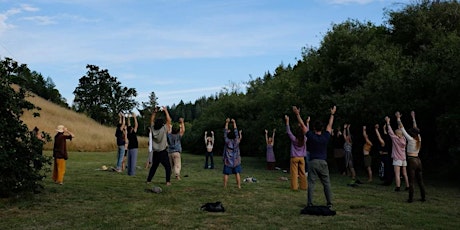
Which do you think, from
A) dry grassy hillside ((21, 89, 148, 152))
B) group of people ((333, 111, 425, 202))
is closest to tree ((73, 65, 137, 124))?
dry grassy hillside ((21, 89, 148, 152))

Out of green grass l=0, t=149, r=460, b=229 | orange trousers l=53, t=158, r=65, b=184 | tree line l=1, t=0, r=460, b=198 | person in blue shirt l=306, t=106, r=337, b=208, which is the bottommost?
green grass l=0, t=149, r=460, b=229

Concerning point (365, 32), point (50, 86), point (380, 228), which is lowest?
point (380, 228)

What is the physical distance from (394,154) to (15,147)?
9.88 metres

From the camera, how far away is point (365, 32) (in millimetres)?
22484

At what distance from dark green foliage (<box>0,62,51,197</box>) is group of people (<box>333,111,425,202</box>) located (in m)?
8.37

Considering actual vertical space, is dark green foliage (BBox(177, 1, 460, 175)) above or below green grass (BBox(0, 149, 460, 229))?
above

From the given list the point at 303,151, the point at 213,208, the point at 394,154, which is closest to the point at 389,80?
the point at 394,154

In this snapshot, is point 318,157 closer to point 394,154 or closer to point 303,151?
point 303,151

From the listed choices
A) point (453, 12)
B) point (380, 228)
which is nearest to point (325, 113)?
point (453, 12)

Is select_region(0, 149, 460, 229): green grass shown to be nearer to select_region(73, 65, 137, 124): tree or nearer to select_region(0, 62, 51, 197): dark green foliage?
select_region(0, 62, 51, 197): dark green foliage

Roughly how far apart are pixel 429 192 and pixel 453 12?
12.2m

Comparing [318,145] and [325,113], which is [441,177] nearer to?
[325,113]

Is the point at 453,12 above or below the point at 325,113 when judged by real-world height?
above

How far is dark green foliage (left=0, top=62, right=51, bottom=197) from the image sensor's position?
9.19 meters
